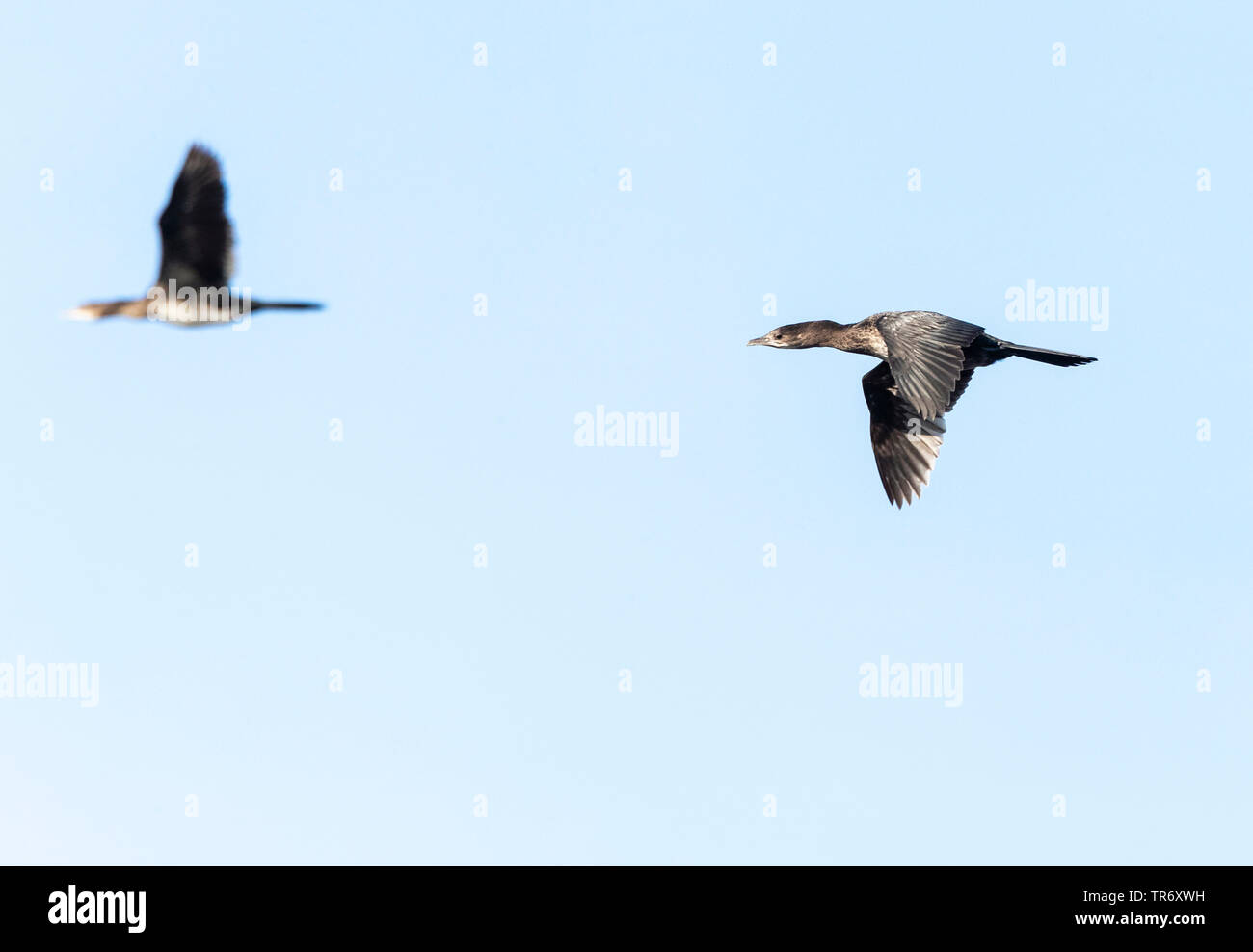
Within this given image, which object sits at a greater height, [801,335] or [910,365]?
[801,335]

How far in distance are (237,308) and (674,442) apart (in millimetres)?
10011

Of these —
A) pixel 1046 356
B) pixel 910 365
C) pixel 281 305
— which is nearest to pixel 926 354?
pixel 910 365

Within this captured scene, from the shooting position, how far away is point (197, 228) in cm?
1980

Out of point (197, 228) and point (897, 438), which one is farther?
point (897, 438)

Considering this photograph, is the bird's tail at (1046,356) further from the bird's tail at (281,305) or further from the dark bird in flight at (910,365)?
the bird's tail at (281,305)

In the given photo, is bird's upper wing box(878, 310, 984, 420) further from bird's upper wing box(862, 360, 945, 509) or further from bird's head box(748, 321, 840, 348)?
bird's upper wing box(862, 360, 945, 509)

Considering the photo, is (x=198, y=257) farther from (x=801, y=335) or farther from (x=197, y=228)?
(x=801, y=335)

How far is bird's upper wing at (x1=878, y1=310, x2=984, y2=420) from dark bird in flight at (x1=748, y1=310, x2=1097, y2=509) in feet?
0.04

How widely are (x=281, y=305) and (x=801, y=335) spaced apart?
7.00 meters
